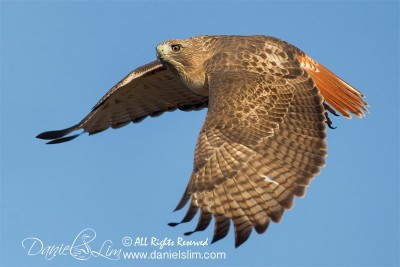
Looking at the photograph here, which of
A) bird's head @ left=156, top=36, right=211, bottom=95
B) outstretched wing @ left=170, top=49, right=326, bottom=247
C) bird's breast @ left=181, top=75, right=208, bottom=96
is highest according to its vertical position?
bird's head @ left=156, top=36, right=211, bottom=95

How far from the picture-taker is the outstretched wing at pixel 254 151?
11156 millimetres

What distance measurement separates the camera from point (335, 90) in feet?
44.9

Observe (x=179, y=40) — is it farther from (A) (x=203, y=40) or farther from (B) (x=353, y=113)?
(B) (x=353, y=113)

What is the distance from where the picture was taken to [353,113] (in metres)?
13.5

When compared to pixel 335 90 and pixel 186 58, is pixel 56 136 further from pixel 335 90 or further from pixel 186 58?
pixel 335 90

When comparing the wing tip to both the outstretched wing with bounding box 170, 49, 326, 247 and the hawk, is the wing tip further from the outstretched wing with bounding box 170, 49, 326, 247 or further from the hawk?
the outstretched wing with bounding box 170, 49, 326, 247

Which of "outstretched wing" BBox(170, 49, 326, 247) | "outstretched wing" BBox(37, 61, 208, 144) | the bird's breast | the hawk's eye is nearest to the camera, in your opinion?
"outstretched wing" BBox(170, 49, 326, 247)

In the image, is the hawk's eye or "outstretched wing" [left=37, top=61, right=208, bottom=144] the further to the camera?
"outstretched wing" [left=37, top=61, right=208, bottom=144]

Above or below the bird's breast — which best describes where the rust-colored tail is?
above

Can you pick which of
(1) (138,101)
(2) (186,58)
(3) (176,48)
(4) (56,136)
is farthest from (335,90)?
(4) (56,136)

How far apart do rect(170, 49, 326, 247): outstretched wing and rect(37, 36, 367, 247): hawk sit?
0.04 ft

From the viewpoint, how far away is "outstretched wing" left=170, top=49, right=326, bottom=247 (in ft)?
36.6

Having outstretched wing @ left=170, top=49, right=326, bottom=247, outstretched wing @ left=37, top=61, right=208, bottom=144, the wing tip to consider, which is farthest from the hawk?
the wing tip

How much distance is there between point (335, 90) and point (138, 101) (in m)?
3.39
